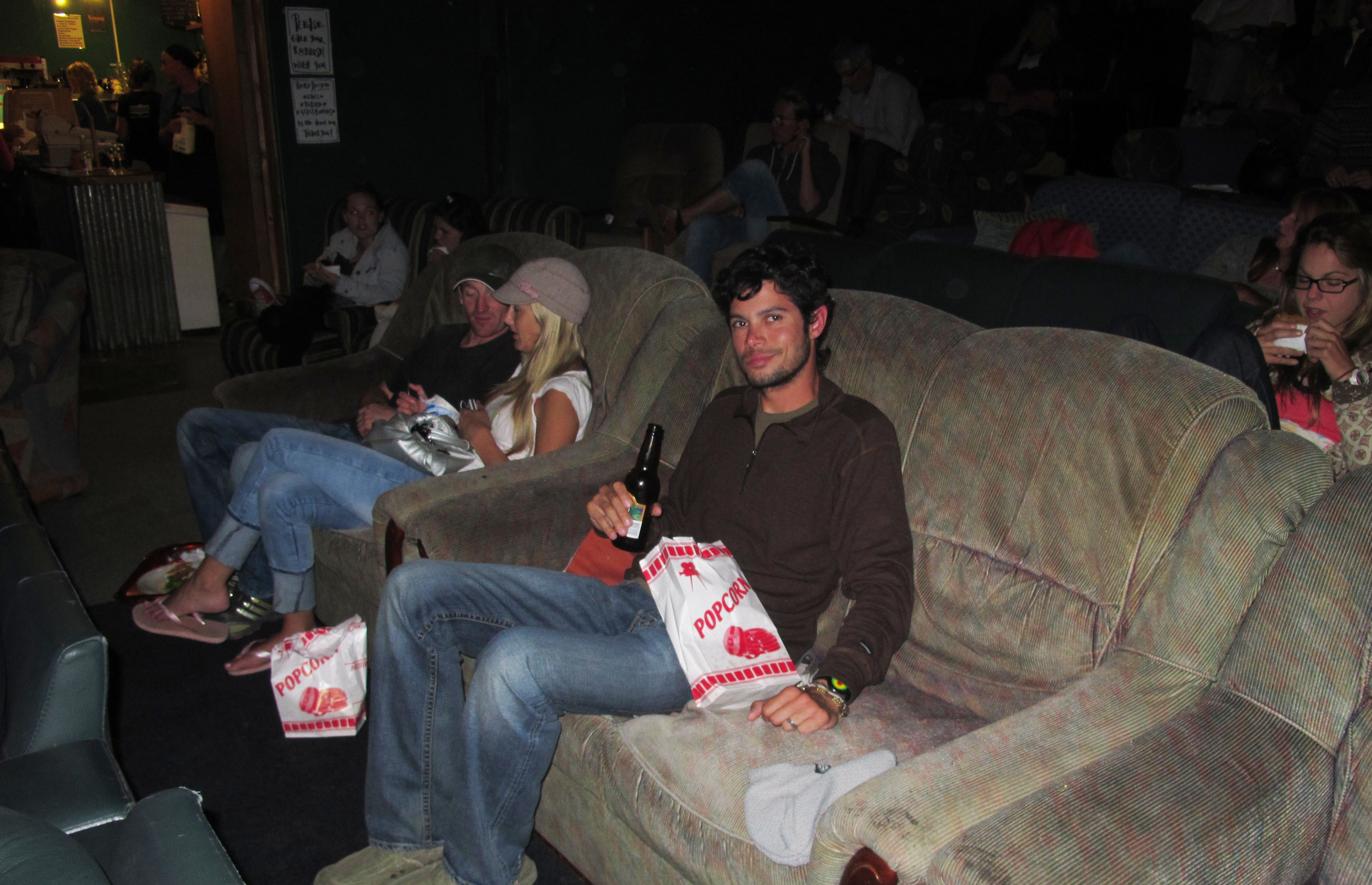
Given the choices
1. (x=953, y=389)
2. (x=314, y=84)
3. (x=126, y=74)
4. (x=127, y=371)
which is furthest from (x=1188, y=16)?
(x=126, y=74)

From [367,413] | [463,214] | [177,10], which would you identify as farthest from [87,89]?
[367,413]

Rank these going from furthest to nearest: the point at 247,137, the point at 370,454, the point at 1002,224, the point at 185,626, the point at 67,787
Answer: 1. the point at 247,137
2. the point at 1002,224
3. the point at 185,626
4. the point at 370,454
5. the point at 67,787

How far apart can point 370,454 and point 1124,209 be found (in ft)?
11.8

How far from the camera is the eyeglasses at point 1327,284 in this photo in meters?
2.10

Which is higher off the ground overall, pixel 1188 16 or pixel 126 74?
pixel 1188 16

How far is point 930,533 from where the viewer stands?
1.75 metres

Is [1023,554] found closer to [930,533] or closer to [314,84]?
[930,533]

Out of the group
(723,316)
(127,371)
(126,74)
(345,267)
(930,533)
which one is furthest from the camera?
(126,74)

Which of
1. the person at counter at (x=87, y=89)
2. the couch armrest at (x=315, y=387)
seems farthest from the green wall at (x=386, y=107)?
the couch armrest at (x=315, y=387)

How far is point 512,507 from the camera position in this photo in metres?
2.13

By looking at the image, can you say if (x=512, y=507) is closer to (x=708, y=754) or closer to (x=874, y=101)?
(x=708, y=754)

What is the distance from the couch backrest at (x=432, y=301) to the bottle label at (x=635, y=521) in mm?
1361

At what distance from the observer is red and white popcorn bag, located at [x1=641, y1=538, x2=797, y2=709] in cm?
157

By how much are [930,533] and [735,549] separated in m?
0.38
